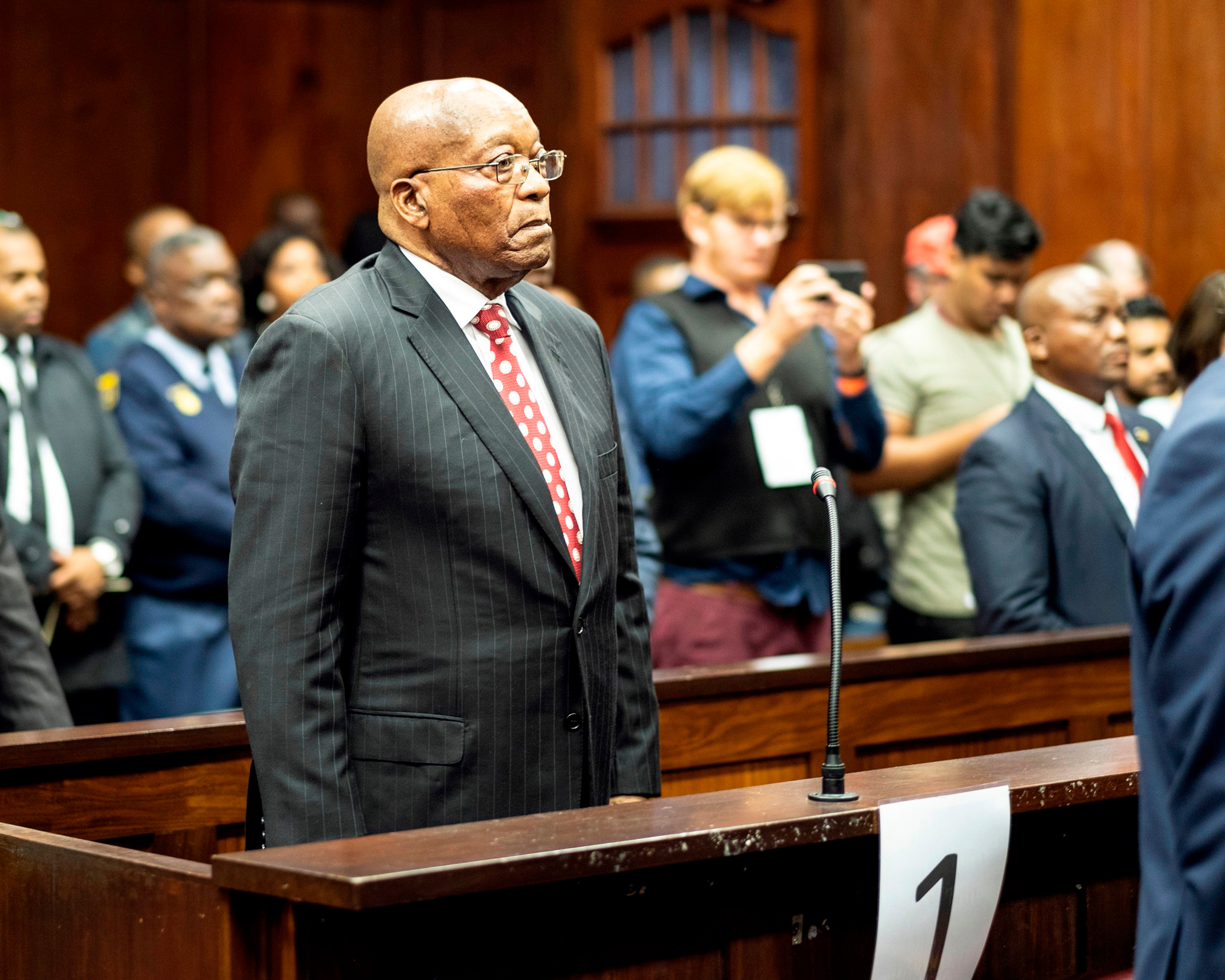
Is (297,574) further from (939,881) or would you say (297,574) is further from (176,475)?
(176,475)

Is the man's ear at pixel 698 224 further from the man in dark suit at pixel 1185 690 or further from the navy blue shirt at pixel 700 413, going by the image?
the man in dark suit at pixel 1185 690

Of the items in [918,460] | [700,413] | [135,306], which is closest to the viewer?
[700,413]

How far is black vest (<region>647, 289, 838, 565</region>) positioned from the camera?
3281 mm

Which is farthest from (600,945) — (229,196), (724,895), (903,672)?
(229,196)

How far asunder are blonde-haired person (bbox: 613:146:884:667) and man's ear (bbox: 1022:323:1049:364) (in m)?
0.32

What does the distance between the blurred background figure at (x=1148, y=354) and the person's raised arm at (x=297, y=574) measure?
8.98 feet

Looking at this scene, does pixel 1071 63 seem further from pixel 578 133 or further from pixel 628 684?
pixel 628 684

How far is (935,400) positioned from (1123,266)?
1071 millimetres

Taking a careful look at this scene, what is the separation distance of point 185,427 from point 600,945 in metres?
2.50

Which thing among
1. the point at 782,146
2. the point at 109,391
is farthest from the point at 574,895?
the point at 782,146

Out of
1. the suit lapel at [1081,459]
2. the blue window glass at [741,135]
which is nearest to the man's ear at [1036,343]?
the suit lapel at [1081,459]

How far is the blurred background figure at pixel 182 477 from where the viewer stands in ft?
12.1

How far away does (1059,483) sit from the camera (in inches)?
122

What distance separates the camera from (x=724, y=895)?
5.37ft
